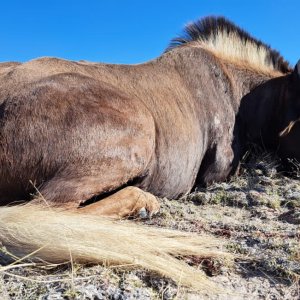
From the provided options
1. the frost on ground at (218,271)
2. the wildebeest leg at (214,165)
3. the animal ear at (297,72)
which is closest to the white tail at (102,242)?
the frost on ground at (218,271)

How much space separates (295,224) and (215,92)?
2.38 m

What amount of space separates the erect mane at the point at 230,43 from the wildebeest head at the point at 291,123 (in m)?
0.72

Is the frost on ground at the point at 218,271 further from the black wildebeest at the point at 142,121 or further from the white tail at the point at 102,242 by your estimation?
the black wildebeest at the point at 142,121

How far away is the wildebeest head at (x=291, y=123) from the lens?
591 centimetres

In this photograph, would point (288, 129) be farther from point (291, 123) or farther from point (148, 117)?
point (148, 117)

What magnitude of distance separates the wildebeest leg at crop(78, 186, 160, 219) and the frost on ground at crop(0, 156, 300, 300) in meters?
0.13

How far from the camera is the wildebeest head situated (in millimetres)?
5908

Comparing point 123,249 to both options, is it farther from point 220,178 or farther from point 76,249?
point 220,178

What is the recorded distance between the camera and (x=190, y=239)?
3107 millimetres

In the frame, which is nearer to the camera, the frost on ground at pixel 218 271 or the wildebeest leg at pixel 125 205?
the frost on ground at pixel 218 271

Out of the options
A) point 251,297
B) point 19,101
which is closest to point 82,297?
point 251,297

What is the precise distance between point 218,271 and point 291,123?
144 inches

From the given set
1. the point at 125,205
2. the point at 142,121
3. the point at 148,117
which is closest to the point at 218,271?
the point at 125,205

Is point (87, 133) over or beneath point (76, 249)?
over
